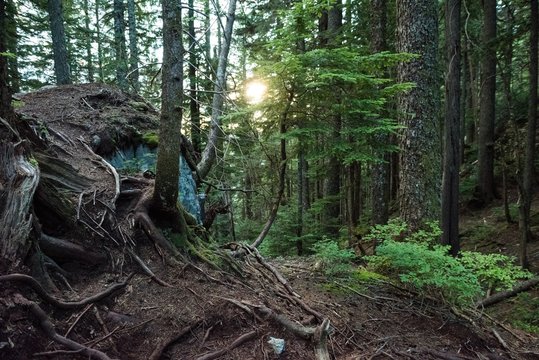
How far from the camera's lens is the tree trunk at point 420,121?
265 inches

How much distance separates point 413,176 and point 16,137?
20.1ft

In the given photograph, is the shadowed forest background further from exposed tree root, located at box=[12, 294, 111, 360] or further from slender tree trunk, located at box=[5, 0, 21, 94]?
slender tree trunk, located at box=[5, 0, 21, 94]

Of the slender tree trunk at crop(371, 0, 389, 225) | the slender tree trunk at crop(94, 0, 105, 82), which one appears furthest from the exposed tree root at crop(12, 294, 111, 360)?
the slender tree trunk at crop(94, 0, 105, 82)

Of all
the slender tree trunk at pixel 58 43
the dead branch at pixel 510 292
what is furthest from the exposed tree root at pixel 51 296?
the slender tree trunk at pixel 58 43

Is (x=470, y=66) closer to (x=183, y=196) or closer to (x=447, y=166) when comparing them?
(x=447, y=166)

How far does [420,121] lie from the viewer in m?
6.81

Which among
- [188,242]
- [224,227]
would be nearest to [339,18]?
[224,227]

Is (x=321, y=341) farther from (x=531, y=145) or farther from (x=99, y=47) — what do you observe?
(x=99, y=47)

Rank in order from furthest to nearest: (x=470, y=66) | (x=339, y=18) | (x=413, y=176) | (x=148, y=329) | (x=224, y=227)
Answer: (x=470, y=66)
(x=224, y=227)
(x=339, y=18)
(x=413, y=176)
(x=148, y=329)

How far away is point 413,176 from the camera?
22.3 ft

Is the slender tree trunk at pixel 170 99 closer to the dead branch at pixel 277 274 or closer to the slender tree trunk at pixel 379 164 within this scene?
the dead branch at pixel 277 274

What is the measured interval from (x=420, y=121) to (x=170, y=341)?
18.6 feet

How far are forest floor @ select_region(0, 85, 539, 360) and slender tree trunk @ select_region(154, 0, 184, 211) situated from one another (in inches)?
32.1

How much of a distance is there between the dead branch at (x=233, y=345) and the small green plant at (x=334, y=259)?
93.8 inches
